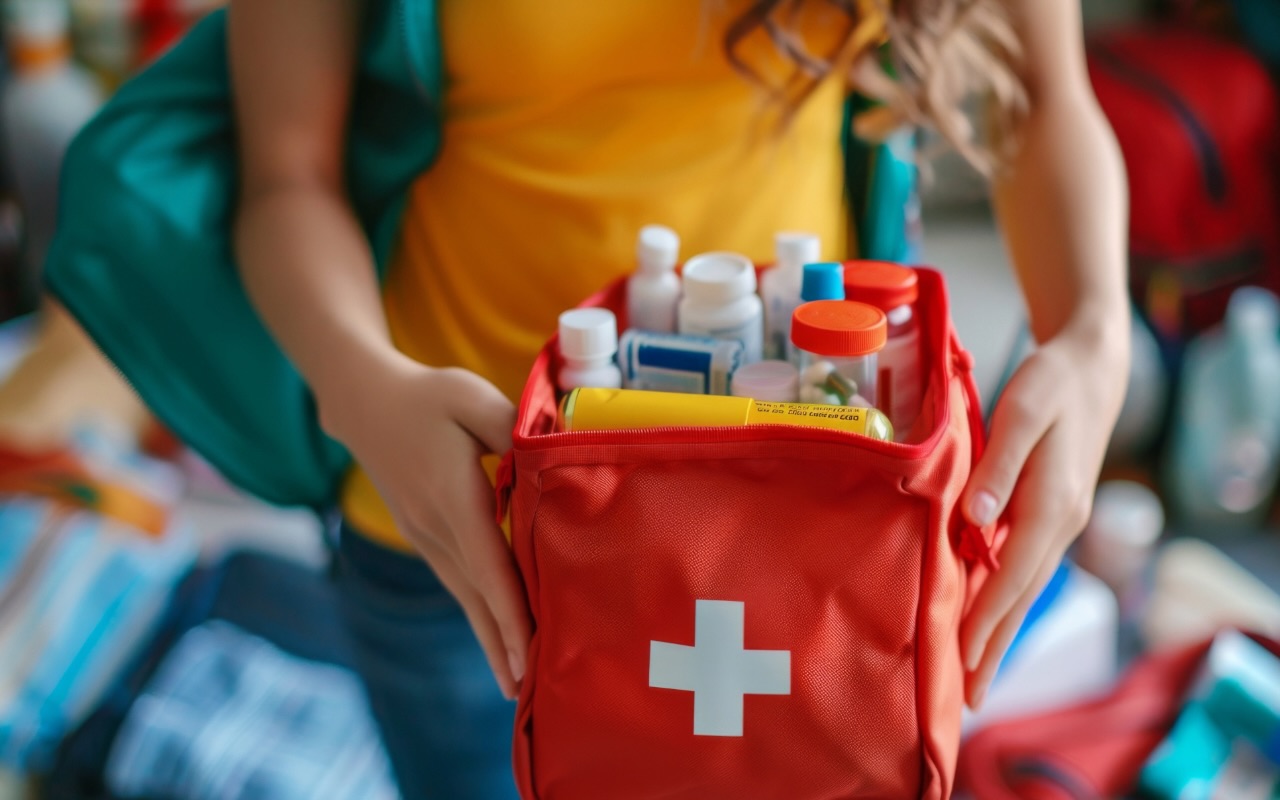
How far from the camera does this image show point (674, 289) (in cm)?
56

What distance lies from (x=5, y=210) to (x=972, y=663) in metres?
2.06

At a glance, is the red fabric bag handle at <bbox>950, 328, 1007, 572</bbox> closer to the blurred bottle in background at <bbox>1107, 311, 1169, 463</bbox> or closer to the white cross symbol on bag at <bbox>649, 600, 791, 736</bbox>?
the white cross symbol on bag at <bbox>649, 600, 791, 736</bbox>

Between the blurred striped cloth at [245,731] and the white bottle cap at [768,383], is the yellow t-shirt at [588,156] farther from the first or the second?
the blurred striped cloth at [245,731]

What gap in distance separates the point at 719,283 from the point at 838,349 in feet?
0.26

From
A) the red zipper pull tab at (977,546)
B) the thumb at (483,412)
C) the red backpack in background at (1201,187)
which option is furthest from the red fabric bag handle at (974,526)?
the red backpack in background at (1201,187)

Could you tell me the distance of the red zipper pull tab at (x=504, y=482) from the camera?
46 centimetres

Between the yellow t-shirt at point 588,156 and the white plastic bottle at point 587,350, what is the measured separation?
0.11 meters

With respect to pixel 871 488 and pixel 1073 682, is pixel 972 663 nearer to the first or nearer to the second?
pixel 871 488

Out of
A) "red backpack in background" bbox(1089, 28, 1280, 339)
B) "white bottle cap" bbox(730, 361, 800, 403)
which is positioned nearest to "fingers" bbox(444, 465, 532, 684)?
"white bottle cap" bbox(730, 361, 800, 403)

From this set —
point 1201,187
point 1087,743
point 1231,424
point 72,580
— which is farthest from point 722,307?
point 1201,187

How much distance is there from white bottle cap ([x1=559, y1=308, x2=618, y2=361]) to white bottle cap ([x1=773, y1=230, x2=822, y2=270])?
0.11 meters

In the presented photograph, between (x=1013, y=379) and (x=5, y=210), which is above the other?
(x=1013, y=379)

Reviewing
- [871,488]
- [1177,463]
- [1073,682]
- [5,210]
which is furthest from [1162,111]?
[5,210]

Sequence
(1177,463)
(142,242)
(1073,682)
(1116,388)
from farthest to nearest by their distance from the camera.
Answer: (1177,463), (1073,682), (142,242), (1116,388)
